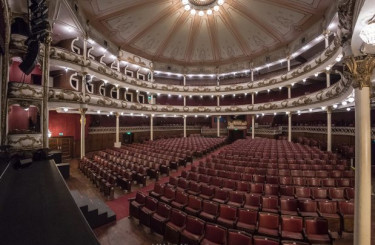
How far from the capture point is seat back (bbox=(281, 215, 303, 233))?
4008 mm

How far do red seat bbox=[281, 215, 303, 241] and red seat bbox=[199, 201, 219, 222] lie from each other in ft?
4.87

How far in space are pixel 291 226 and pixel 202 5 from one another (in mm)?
18121

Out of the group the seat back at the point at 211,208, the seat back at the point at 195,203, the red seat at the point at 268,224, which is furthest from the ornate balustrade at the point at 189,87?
the seat back at the point at 195,203

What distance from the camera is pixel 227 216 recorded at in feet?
15.1

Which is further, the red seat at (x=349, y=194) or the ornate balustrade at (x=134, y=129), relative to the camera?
the ornate balustrade at (x=134, y=129)

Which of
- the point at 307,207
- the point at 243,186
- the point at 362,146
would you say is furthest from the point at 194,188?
the point at 362,146

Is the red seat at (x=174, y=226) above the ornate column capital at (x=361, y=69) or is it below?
below

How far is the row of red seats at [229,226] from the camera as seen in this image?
367 centimetres

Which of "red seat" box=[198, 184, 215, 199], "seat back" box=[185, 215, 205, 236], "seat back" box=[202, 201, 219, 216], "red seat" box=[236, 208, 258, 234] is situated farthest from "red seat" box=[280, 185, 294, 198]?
"seat back" box=[185, 215, 205, 236]

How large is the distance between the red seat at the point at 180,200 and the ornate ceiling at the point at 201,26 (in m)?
14.0

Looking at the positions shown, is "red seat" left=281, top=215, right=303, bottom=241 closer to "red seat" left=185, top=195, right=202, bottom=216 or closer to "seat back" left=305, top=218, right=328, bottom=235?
"seat back" left=305, top=218, right=328, bottom=235

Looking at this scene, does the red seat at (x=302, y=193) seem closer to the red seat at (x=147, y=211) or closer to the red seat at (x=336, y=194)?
the red seat at (x=336, y=194)

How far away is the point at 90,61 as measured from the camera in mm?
13086

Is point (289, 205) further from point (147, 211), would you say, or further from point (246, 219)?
point (147, 211)
